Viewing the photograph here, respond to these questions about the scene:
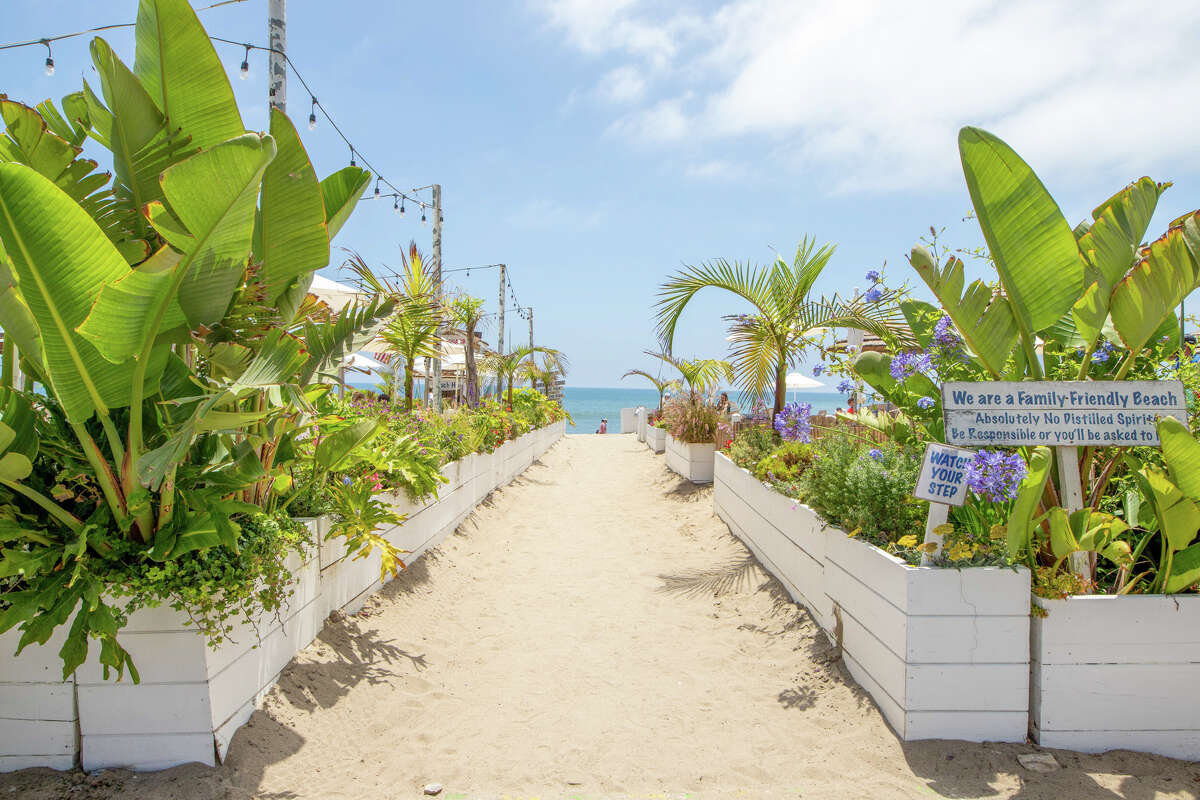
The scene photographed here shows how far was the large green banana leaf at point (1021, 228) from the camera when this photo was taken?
3.30 metres

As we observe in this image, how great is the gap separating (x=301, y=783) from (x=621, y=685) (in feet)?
5.95

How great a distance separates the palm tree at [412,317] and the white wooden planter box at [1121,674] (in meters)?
5.87

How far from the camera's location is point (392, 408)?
7949mm

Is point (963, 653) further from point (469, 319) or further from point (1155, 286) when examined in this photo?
point (469, 319)

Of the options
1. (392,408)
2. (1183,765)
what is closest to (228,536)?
(1183,765)

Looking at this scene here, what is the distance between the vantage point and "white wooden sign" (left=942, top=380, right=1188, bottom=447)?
127 inches

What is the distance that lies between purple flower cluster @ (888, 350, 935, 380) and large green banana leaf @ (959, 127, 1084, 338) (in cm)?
58

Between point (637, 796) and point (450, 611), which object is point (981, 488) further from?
point (450, 611)

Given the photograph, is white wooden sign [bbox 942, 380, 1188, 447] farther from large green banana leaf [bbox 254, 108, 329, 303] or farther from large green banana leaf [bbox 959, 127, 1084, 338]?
large green banana leaf [bbox 254, 108, 329, 303]

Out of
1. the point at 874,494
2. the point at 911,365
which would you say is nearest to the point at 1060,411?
the point at 911,365

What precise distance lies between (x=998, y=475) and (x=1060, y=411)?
0.50m

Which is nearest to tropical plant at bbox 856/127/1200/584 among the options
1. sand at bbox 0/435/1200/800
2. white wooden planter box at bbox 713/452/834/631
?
sand at bbox 0/435/1200/800

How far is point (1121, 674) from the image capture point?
10.3ft

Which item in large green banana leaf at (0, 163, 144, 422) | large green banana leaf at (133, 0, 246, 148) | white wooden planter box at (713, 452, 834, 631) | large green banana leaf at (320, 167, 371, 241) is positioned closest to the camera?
large green banana leaf at (0, 163, 144, 422)
